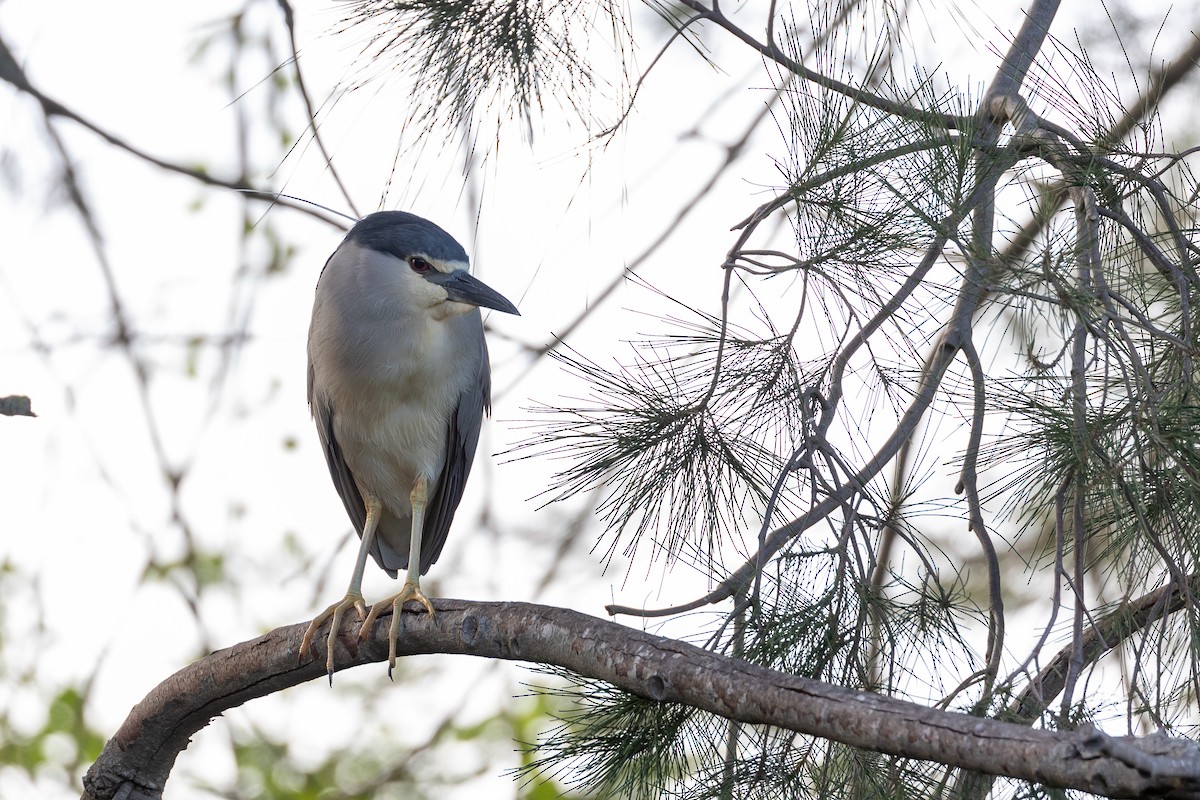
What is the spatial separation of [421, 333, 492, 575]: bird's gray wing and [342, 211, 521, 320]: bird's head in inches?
8.4

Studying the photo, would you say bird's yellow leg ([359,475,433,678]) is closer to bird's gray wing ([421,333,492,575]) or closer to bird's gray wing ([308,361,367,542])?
bird's gray wing ([421,333,492,575])

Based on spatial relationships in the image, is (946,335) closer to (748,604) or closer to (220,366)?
(748,604)

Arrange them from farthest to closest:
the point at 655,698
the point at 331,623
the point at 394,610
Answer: the point at 331,623, the point at 394,610, the point at 655,698

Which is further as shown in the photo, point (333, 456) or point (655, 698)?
point (333, 456)

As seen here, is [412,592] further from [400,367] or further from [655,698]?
[655,698]

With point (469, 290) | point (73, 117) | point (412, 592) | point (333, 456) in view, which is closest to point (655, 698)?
point (412, 592)

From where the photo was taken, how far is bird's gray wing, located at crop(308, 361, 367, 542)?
2.29 meters

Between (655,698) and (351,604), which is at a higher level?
(351,604)

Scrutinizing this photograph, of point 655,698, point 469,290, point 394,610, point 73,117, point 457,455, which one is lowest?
point 655,698

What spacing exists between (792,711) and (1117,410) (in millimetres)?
473

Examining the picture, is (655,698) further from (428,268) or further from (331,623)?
(428,268)

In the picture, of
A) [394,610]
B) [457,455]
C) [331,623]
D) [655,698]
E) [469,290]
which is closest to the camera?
[655,698]

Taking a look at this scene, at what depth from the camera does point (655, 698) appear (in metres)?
1.20

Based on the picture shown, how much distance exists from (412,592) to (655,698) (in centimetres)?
71
